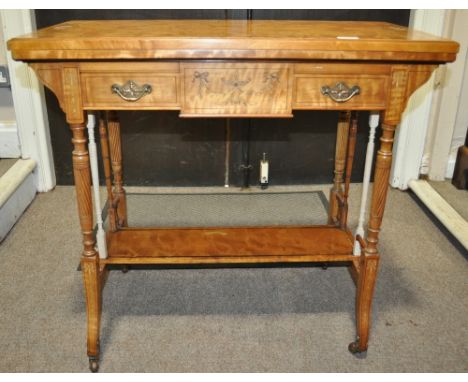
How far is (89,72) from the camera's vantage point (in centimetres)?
140

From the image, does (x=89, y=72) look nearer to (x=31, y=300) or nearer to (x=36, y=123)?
(x=31, y=300)

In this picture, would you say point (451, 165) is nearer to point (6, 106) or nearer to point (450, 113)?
point (450, 113)

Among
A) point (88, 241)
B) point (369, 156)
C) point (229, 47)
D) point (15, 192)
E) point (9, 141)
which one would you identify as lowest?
Result: point (15, 192)

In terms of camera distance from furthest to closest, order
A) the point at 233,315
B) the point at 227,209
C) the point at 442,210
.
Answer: the point at 227,209, the point at 442,210, the point at 233,315

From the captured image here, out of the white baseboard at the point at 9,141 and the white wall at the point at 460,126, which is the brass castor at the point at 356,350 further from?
the white baseboard at the point at 9,141

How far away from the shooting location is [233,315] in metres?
1.90

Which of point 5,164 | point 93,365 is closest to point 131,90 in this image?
point 93,365

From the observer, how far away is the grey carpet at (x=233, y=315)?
169 centimetres

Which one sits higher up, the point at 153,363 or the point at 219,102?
the point at 219,102

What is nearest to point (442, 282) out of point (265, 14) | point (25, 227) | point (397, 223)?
point (397, 223)

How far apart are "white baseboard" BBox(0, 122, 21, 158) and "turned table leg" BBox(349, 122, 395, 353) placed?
1.96m

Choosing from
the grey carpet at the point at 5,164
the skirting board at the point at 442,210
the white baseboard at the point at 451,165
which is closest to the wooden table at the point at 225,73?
the skirting board at the point at 442,210

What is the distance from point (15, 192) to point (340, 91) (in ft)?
5.75

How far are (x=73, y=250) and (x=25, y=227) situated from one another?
348mm
